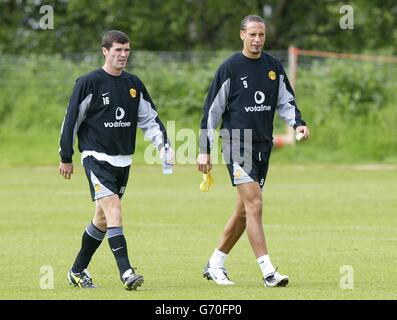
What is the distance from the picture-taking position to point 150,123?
11.3 m

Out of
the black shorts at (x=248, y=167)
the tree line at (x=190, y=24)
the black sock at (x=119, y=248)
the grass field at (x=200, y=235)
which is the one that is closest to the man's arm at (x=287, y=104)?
the black shorts at (x=248, y=167)

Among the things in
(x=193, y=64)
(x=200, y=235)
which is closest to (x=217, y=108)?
(x=200, y=235)

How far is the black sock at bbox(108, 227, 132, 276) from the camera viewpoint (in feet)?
35.3

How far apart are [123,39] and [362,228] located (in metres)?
6.69

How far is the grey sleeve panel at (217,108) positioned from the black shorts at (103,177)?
2.86 feet

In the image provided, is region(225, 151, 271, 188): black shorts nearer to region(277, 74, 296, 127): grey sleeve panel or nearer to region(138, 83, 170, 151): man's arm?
region(277, 74, 296, 127): grey sleeve panel

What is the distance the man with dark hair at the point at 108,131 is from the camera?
10.9m

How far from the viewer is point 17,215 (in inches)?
733

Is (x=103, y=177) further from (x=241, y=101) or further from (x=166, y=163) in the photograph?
(x=241, y=101)

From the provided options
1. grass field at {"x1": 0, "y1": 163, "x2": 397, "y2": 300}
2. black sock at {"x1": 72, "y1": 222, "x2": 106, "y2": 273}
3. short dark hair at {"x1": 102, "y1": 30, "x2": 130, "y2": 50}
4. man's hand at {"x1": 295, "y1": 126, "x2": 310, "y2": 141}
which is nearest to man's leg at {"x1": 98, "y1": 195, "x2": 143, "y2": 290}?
grass field at {"x1": 0, "y1": 163, "x2": 397, "y2": 300}

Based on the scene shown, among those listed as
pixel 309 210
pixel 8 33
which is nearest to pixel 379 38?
pixel 8 33

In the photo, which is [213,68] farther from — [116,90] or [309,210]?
[116,90]

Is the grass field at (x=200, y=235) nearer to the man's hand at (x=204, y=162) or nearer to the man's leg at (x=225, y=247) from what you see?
the man's leg at (x=225, y=247)

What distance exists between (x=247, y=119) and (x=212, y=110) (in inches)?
13.1
